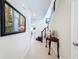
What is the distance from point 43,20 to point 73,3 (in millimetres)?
9188

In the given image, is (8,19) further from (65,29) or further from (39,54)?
(39,54)

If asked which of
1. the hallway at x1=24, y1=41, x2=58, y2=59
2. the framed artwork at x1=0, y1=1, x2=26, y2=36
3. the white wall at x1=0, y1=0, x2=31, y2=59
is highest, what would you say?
the framed artwork at x1=0, y1=1, x2=26, y2=36

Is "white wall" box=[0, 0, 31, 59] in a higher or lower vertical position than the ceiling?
lower

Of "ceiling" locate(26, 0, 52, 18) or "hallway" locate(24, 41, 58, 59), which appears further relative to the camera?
"ceiling" locate(26, 0, 52, 18)

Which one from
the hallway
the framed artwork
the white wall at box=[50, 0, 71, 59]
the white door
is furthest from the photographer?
the hallway

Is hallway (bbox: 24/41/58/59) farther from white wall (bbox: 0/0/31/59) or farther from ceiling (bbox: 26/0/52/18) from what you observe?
ceiling (bbox: 26/0/52/18)

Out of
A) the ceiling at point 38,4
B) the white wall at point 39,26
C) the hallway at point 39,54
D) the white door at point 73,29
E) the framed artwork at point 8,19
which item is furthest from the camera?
the white wall at point 39,26

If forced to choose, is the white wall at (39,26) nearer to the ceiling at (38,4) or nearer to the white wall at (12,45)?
the ceiling at (38,4)

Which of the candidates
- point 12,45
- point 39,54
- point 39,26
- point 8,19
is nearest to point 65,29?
point 12,45

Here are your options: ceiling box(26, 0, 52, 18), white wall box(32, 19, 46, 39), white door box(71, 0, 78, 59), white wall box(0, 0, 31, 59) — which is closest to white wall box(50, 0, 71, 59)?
white door box(71, 0, 78, 59)

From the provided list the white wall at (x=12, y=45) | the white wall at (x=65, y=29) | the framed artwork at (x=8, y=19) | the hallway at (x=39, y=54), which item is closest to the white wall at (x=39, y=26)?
the hallway at (x=39, y=54)

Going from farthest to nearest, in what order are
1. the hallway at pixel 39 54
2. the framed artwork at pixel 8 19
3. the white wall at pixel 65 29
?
the hallway at pixel 39 54 < the white wall at pixel 65 29 < the framed artwork at pixel 8 19

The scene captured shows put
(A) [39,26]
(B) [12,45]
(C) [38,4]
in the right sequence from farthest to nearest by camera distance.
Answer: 1. (A) [39,26]
2. (C) [38,4]
3. (B) [12,45]

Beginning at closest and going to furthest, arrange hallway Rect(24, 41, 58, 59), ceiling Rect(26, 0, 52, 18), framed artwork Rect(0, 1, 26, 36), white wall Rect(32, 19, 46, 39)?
framed artwork Rect(0, 1, 26, 36) < hallway Rect(24, 41, 58, 59) < ceiling Rect(26, 0, 52, 18) < white wall Rect(32, 19, 46, 39)
